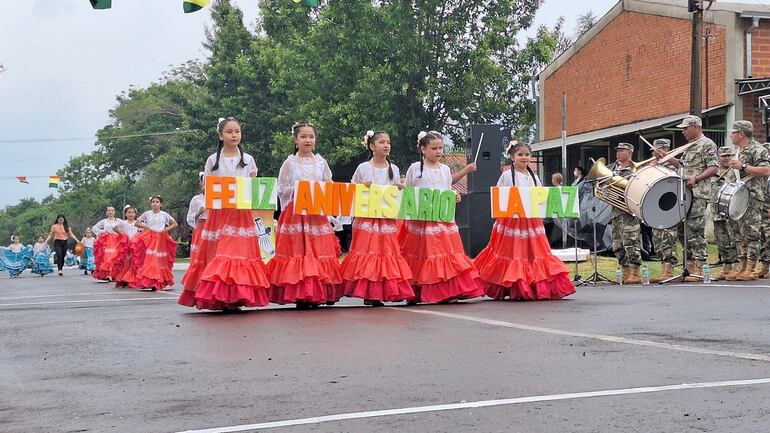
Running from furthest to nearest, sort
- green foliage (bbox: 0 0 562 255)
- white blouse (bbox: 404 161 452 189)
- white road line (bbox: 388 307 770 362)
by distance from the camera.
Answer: green foliage (bbox: 0 0 562 255) < white blouse (bbox: 404 161 452 189) < white road line (bbox: 388 307 770 362)

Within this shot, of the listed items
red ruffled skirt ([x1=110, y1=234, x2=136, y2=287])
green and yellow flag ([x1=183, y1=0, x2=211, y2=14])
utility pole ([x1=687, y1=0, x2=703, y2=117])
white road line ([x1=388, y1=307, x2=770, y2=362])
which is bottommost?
white road line ([x1=388, y1=307, x2=770, y2=362])

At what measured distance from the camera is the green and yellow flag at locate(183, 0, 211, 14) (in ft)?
52.5

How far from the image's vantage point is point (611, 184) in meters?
16.4

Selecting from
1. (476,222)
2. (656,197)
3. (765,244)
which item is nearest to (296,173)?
(656,197)

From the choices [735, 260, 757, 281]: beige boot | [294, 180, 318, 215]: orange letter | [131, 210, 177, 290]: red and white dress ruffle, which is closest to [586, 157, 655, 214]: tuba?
[735, 260, 757, 281]: beige boot

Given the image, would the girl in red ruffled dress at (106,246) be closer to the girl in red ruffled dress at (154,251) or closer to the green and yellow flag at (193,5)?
the girl in red ruffled dress at (154,251)

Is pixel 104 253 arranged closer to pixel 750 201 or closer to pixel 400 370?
pixel 750 201

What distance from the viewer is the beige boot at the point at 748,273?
16484 mm

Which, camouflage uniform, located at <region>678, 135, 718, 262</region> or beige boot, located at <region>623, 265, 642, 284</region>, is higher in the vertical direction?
camouflage uniform, located at <region>678, 135, 718, 262</region>

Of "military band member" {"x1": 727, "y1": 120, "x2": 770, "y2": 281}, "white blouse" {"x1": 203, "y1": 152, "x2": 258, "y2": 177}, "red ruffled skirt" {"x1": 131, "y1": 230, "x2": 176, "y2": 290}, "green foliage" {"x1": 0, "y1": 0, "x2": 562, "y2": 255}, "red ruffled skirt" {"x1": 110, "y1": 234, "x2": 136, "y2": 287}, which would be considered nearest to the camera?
"white blouse" {"x1": 203, "y1": 152, "x2": 258, "y2": 177}

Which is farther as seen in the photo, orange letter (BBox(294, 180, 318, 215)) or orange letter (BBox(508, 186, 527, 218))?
orange letter (BBox(508, 186, 527, 218))

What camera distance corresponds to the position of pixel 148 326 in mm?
10906

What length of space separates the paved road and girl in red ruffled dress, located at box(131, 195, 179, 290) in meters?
9.44

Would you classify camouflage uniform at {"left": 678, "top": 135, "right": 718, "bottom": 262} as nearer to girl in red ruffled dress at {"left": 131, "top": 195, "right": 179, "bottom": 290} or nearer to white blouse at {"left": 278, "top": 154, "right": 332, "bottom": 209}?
white blouse at {"left": 278, "top": 154, "right": 332, "bottom": 209}
